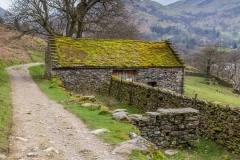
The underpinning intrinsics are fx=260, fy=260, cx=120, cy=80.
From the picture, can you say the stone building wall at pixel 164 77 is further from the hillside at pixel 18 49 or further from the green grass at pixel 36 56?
the green grass at pixel 36 56

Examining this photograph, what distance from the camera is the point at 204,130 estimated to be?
12008 millimetres

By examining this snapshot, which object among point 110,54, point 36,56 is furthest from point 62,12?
point 36,56

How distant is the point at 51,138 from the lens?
7.76 m

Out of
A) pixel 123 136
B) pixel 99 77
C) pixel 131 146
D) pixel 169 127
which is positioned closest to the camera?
pixel 131 146

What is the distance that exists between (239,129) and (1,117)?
354 inches

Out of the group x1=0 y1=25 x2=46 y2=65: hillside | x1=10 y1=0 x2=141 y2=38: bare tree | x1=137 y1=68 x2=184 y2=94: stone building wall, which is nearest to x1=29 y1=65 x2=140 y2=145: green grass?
x1=137 y1=68 x2=184 y2=94: stone building wall

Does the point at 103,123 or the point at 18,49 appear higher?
the point at 18,49

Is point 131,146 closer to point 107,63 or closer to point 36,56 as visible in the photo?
point 107,63

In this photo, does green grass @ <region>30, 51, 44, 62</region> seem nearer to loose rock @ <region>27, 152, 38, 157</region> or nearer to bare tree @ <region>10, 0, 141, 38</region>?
bare tree @ <region>10, 0, 141, 38</region>

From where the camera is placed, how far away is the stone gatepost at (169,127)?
10.0m

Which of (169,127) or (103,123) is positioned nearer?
(103,123)

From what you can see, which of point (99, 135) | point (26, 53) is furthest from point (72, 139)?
Result: point (26, 53)

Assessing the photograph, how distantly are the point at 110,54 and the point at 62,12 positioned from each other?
32.4 feet

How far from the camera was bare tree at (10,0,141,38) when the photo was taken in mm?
26031
